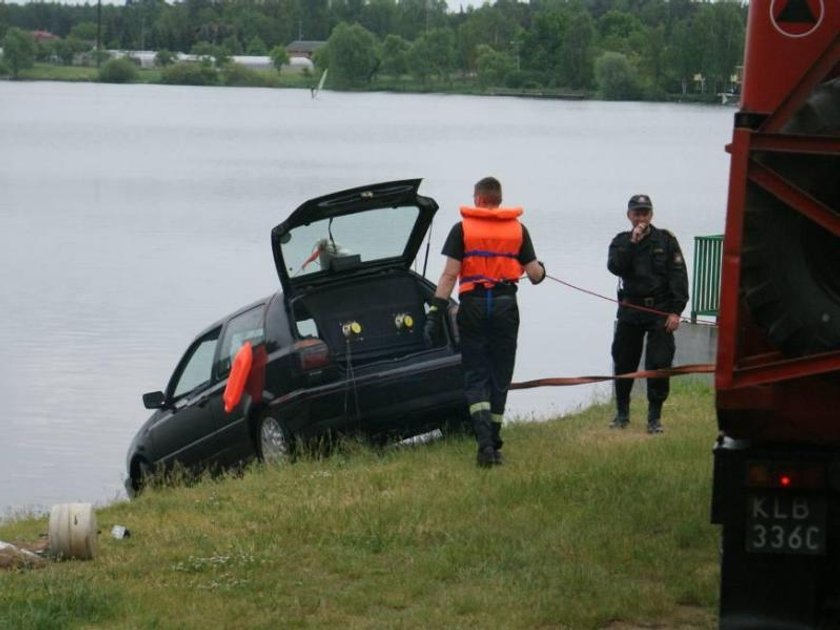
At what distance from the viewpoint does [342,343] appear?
42.0 feet

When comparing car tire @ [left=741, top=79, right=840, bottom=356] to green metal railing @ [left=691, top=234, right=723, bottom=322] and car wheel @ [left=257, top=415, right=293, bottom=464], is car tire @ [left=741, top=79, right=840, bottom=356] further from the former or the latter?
green metal railing @ [left=691, top=234, right=723, bottom=322]

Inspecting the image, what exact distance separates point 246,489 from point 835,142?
18.3ft

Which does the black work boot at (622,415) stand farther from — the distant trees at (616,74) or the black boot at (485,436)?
the distant trees at (616,74)

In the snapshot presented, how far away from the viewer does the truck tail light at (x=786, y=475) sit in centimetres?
652

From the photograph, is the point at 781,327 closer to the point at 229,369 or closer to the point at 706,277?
the point at 229,369

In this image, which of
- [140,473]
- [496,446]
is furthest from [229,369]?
[496,446]

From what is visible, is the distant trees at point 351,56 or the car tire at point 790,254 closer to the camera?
the car tire at point 790,254

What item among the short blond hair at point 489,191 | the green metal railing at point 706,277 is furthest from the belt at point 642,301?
the green metal railing at point 706,277

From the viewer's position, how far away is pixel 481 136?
106 metres

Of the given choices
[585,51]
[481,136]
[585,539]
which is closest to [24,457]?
[585,539]

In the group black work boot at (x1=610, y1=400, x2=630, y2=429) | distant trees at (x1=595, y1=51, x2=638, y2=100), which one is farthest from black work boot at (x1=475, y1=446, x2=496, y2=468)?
distant trees at (x1=595, y1=51, x2=638, y2=100)

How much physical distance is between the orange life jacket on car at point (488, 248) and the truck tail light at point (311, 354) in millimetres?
1696

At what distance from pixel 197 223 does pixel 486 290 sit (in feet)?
127

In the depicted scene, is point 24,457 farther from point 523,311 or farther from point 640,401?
point 523,311
